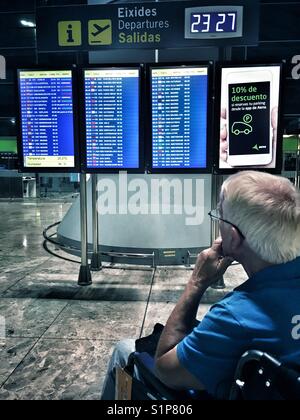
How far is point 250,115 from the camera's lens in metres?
3.22

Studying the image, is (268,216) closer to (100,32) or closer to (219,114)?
(219,114)

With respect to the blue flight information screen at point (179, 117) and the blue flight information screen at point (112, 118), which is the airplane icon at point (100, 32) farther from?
the blue flight information screen at point (179, 117)

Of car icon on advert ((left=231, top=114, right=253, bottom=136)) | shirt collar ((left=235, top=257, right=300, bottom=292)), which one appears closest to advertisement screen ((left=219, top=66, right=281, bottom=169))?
car icon on advert ((left=231, top=114, right=253, bottom=136))

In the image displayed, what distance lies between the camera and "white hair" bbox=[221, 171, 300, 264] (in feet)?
3.28

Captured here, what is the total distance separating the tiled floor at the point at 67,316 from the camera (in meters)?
2.14

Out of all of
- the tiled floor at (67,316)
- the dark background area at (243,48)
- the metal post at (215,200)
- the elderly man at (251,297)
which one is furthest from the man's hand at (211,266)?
the dark background area at (243,48)

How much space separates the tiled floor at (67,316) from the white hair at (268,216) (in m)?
1.51

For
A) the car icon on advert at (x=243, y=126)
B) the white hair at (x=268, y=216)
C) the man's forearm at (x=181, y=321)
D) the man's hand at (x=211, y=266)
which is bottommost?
the man's forearm at (x=181, y=321)

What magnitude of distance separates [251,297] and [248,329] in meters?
0.09

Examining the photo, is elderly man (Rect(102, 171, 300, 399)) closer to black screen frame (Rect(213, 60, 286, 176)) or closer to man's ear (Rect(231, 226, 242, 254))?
man's ear (Rect(231, 226, 242, 254))

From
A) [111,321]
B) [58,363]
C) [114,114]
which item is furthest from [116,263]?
[58,363]

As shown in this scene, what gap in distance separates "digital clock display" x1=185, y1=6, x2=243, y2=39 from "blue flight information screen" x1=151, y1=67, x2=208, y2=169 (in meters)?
0.35

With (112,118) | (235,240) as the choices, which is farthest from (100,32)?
(235,240)
